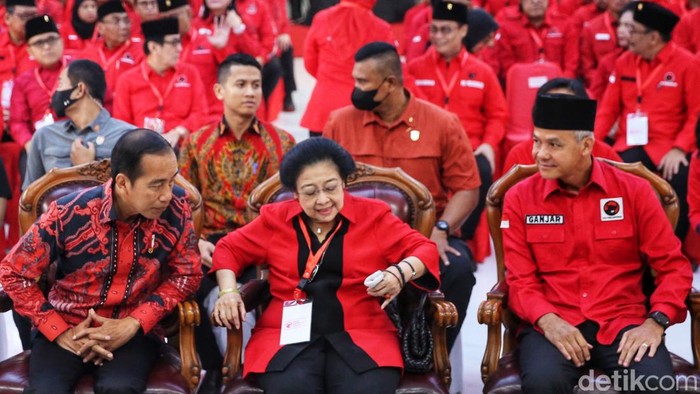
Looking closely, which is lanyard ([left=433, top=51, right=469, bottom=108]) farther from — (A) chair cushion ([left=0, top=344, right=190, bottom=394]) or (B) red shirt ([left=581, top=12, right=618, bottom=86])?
(A) chair cushion ([left=0, top=344, right=190, bottom=394])

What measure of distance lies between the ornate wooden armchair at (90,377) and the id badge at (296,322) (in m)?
0.29

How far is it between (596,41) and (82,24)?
3501mm

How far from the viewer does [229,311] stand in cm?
318

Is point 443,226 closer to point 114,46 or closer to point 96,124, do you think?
point 96,124

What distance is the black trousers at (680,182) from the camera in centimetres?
539

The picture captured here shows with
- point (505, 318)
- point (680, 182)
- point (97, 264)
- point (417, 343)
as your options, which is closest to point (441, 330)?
point (417, 343)

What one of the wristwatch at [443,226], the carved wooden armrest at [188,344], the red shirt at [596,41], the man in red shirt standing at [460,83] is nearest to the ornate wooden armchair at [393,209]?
the carved wooden armrest at [188,344]

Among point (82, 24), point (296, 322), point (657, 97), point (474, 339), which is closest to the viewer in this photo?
point (296, 322)

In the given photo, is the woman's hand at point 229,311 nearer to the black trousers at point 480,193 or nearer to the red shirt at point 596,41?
the black trousers at point 480,193

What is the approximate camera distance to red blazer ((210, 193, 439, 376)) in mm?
3250

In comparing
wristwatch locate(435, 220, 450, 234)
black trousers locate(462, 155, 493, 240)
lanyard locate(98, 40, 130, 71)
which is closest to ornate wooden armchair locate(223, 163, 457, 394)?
wristwatch locate(435, 220, 450, 234)

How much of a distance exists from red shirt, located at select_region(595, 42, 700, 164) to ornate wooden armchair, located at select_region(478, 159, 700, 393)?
6.64 ft

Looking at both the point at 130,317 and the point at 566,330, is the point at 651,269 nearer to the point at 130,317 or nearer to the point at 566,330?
the point at 566,330

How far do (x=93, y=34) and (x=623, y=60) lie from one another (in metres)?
3.52
